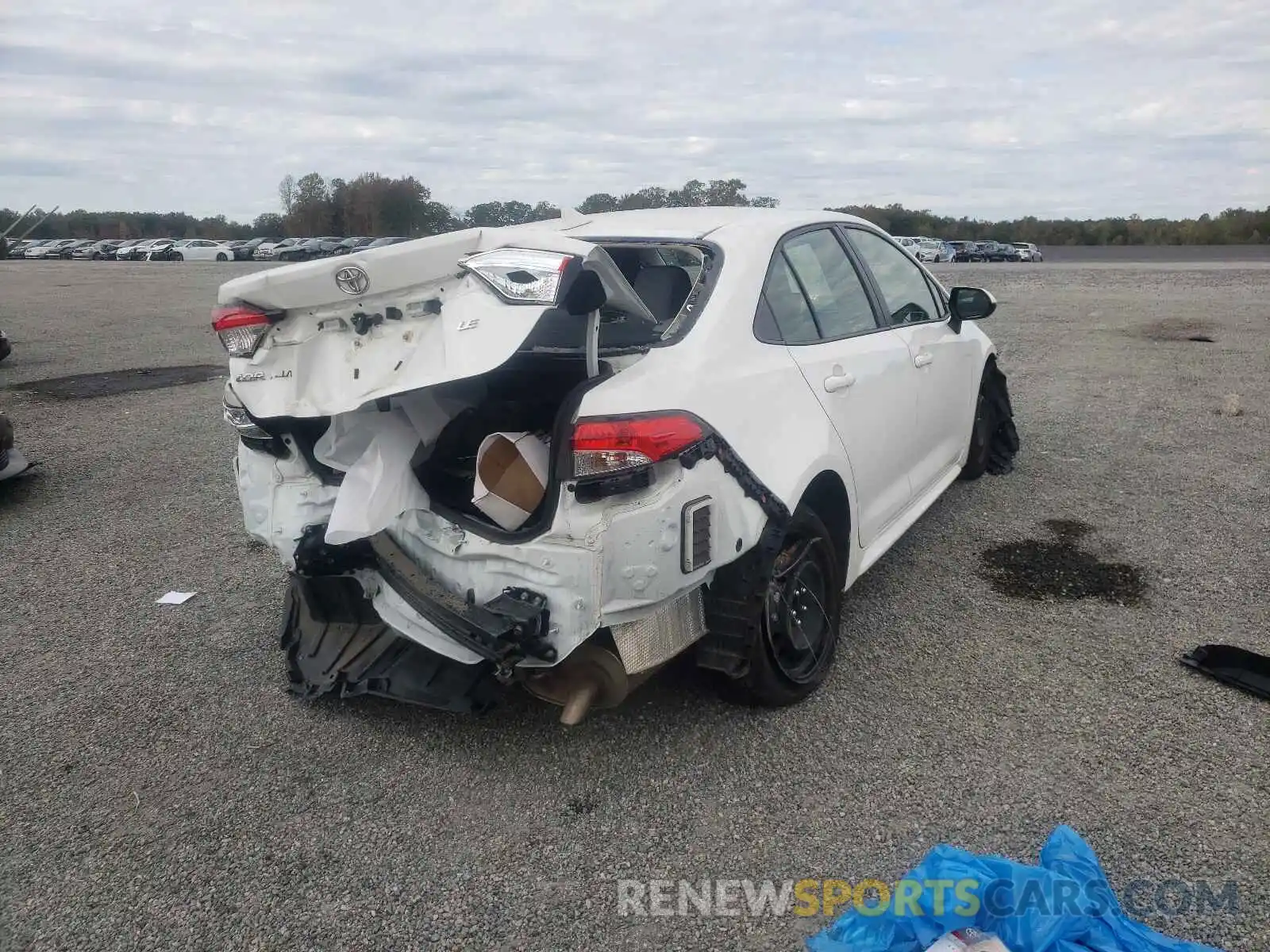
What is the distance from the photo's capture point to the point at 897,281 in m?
4.56

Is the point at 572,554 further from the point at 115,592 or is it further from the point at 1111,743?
the point at 115,592

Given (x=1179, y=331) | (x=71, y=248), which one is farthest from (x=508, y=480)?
(x=71, y=248)

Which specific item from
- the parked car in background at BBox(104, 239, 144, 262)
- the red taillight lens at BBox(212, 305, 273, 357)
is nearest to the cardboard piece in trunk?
the red taillight lens at BBox(212, 305, 273, 357)

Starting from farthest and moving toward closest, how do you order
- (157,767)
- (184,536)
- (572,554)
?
(184,536)
(157,767)
(572,554)

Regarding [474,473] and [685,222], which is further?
[685,222]

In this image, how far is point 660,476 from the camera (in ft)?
Result: 8.74

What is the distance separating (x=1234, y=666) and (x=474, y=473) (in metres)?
2.76

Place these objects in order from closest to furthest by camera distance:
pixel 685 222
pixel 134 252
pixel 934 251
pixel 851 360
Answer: pixel 851 360
pixel 685 222
pixel 934 251
pixel 134 252

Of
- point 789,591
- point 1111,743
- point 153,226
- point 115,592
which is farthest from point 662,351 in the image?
point 153,226

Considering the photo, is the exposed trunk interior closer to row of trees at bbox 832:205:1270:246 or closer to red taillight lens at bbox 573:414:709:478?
red taillight lens at bbox 573:414:709:478

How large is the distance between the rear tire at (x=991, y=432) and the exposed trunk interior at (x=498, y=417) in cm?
296

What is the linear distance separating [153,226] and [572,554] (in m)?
83.1

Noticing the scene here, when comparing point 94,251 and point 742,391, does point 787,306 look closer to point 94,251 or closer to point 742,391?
point 742,391

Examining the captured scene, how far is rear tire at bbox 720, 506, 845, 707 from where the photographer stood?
3.11 m
